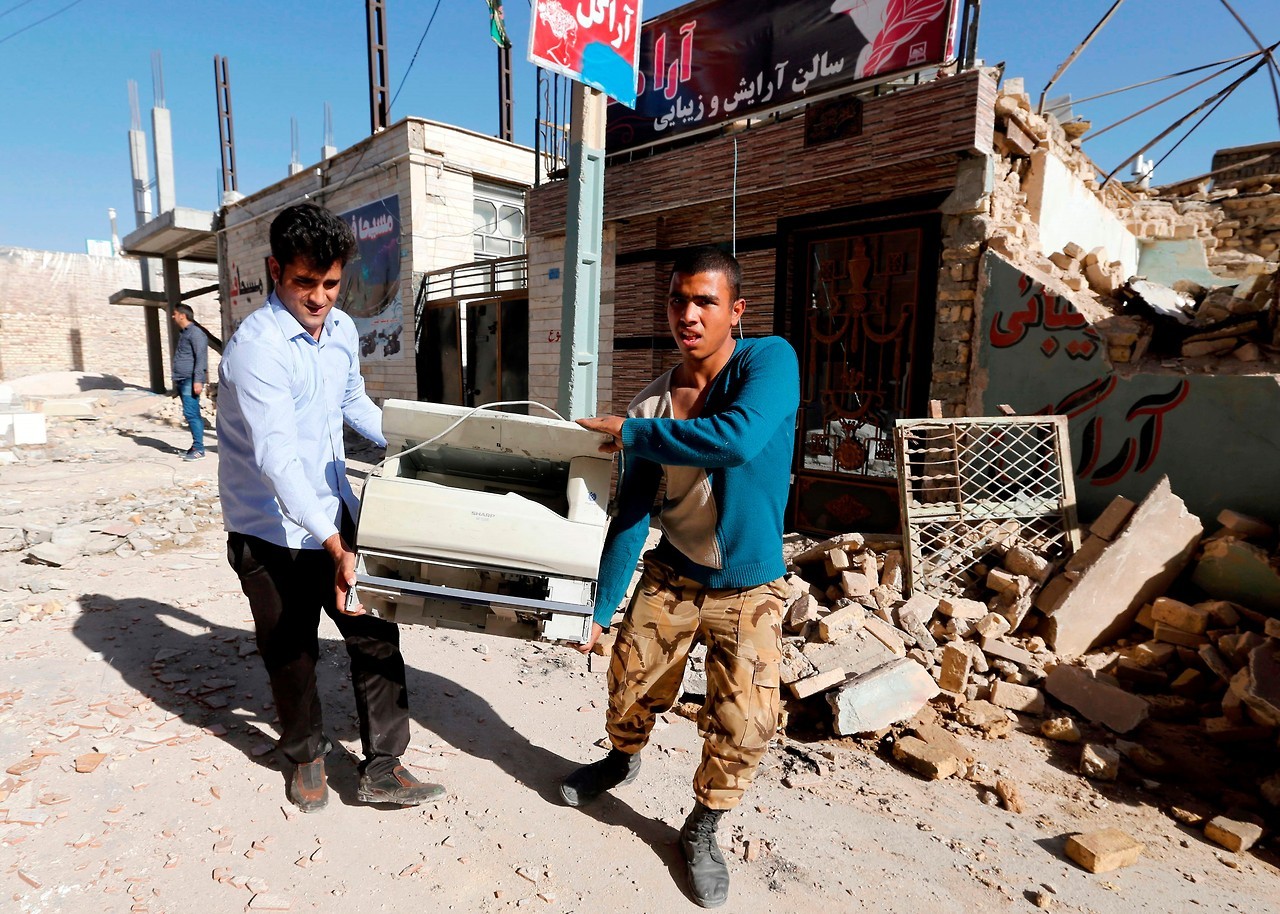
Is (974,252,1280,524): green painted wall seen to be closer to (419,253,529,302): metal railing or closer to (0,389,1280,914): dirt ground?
(0,389,1280,914): dirt ground

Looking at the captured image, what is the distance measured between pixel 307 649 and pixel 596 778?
43.1 inches

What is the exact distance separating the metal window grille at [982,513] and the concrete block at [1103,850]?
76.1 inches

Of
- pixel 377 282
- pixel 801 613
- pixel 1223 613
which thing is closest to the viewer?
pixel 1223 613

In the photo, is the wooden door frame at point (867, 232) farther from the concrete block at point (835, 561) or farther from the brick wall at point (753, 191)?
the concrete block at point (835, 561)

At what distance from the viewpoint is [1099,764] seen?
2.68m

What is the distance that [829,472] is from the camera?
5926 mm

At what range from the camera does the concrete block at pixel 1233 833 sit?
228 centimetres

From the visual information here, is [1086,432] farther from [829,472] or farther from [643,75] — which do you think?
[643,75]

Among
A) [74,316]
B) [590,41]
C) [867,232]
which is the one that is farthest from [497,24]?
[74,316]

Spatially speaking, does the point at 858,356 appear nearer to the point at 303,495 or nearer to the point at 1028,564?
the point at 1028,564

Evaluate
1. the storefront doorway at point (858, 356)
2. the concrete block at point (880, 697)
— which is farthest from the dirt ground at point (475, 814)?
the storefront doorway at point (858, 356)

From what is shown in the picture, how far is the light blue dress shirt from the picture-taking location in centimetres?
176

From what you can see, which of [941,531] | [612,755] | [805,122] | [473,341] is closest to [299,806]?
[612,755]

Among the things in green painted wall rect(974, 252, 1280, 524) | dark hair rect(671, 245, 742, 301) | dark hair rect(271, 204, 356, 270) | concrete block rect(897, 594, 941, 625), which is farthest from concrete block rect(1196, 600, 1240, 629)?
dark hair rect(271, 204, 356, 270)
